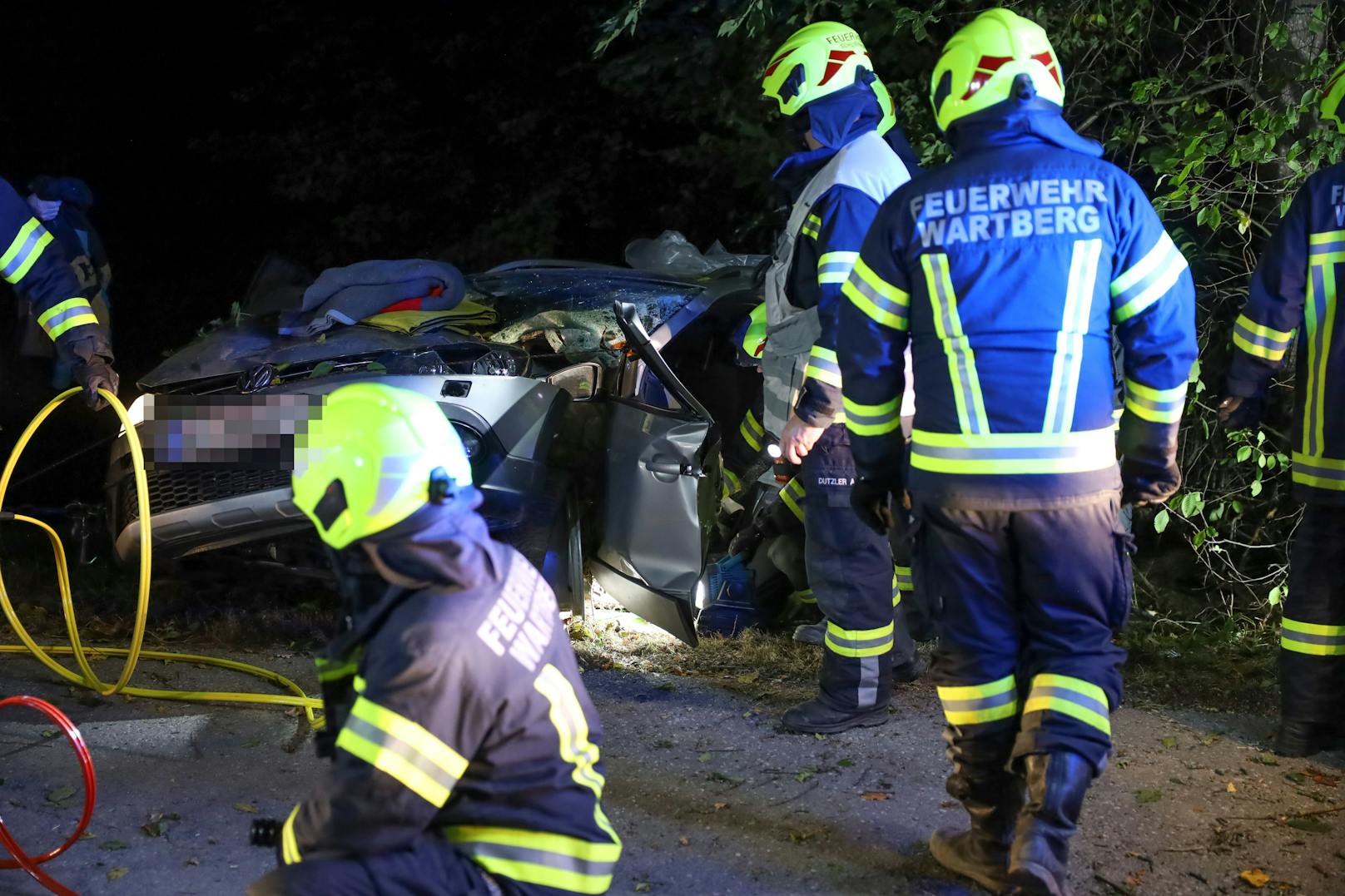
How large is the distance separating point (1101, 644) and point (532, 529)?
2.48m

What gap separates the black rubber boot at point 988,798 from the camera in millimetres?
3150

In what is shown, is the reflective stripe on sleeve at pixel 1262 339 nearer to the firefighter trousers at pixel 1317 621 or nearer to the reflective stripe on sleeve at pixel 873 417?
the firefighter trousers at pixel 1317 621

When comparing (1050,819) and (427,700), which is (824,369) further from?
(427,700)

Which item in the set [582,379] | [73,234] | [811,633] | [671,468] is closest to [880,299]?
[671,468]

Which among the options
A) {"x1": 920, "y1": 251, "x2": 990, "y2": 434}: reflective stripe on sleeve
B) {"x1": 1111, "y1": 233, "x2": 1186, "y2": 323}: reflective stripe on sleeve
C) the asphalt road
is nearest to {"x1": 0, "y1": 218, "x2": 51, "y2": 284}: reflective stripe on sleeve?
the asphalt road

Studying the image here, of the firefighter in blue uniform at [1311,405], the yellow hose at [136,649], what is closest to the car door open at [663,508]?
the yellow hose at [136,649]

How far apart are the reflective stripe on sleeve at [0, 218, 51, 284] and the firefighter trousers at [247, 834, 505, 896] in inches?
134

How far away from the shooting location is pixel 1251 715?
4617 mm

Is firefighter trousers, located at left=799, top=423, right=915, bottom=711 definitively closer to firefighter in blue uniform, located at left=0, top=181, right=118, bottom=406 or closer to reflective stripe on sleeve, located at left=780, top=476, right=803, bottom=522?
reflective stripe on sleeve, located at left=780, top=476, right=803, bottom=522

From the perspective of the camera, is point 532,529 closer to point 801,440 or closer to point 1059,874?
point 801,440

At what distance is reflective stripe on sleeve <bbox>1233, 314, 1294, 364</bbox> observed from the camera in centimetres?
397

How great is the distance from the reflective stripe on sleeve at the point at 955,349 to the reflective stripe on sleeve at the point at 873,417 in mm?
214

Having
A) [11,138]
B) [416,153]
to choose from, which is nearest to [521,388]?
[416,153]

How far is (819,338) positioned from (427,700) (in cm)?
228
